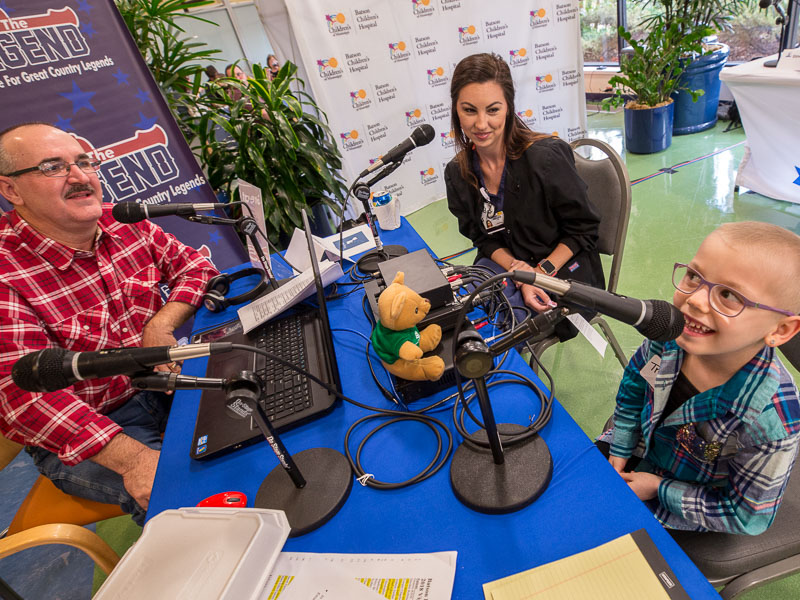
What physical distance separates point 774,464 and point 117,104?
9.58ft

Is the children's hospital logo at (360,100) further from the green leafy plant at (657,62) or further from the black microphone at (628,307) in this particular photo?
the black microphone at (628,307)

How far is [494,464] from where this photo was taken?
29.8 inches

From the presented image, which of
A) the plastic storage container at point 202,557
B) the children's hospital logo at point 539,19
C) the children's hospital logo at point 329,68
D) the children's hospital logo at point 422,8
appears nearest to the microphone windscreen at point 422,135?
the plastic storage container at point 202,557

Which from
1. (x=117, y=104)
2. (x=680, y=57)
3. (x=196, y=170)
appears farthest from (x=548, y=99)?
(x=117, y=104)

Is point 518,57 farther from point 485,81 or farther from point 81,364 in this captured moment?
point 81,364

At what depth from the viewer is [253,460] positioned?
91 centimetres

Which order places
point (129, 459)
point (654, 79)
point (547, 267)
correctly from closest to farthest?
point (129, 459) → point (547, 267) → point (654, 79)

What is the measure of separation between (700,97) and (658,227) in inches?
82.6

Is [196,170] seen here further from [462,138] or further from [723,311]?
[723,311]

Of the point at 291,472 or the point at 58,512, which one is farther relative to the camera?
the point at 58,512

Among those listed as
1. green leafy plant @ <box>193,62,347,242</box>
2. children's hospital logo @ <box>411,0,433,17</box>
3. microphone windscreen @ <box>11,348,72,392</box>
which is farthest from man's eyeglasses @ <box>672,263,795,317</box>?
children's hospital logo @ <box>411,0,433,17</box>

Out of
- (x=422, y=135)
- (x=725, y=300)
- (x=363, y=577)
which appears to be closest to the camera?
(x=363, y=577)

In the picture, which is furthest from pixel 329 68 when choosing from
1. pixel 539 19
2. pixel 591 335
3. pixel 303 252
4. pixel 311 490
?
pixel 311 490

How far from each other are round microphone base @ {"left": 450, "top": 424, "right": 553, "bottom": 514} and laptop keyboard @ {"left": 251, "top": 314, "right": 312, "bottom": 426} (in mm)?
396
